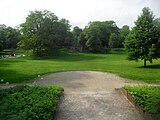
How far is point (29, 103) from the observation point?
10922mm

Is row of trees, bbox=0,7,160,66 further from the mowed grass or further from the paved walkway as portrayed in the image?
the paved walkway

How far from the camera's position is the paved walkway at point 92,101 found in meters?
10.8

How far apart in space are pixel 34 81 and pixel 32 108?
370 inches

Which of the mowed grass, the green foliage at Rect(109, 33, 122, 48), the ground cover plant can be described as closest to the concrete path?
the ground cover plant

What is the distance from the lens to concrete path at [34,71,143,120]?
35.4 feet

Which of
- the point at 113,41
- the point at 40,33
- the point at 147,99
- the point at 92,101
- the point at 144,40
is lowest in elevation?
the point at 92,101

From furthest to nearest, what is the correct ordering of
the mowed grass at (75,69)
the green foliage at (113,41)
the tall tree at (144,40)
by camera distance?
the green foliage at (113,41) → the tall tree at (144,40) → the mowed grass at (75,69)

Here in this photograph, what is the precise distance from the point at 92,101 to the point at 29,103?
344 cm

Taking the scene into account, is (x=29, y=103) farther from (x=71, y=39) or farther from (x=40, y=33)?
(x=71, y=39)

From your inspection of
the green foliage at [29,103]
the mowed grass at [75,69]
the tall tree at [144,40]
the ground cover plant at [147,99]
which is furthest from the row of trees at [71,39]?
the green foliage at [29,103]

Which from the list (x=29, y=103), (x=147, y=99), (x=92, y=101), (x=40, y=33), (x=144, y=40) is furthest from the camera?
(x=40, y=33)

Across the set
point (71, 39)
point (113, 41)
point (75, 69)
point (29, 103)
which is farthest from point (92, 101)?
point (113, 41)

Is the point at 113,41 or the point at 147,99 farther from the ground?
the point at 113,41

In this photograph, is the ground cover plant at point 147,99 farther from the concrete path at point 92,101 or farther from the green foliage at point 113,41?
the green foliage at point 113,41
